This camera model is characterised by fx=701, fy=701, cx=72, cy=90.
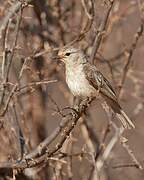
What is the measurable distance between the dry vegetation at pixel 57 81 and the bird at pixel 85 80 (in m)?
0.10

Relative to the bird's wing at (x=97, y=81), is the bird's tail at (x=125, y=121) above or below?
below

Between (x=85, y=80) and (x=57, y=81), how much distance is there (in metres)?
0.21

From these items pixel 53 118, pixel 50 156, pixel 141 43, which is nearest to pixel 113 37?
pixel 141 43

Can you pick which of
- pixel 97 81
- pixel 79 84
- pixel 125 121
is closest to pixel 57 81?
pixel 79 84

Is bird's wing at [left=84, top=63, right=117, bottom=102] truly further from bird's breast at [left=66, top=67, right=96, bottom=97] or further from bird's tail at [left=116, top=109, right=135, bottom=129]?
bird's tail at [left=116, top=109, right=135, bottom=129]

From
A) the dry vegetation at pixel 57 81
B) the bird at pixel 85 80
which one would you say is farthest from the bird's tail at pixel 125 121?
the dry vegetation at pixel 57 81

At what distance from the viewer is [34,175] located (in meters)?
6.04

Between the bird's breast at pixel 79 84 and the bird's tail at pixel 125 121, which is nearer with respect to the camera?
the bird's breast at pixel 79 84

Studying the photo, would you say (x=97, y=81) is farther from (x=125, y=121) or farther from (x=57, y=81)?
(x=125, y=121)

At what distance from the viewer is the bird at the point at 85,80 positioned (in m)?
5.17

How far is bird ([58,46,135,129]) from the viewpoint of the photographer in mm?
5172

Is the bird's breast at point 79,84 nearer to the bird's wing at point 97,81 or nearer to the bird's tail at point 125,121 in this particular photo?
the bird's wing at point 97,81

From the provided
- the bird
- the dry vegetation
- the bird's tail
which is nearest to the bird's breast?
the bird

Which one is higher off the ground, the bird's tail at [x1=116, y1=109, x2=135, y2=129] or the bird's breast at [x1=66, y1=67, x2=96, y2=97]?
the bird's breast at [x1=66, y1=67, x2=96, y2=97]
